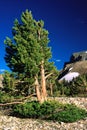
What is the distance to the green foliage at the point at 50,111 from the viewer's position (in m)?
34.2

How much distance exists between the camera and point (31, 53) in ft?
132

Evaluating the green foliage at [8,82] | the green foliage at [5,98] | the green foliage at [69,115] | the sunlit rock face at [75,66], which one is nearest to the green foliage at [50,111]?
the green foliage at [69,115]

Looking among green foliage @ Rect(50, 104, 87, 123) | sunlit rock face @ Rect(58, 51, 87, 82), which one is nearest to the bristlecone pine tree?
green foliage @ Rect(50, 104, 87, 123)

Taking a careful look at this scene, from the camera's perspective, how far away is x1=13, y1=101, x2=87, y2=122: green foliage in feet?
112

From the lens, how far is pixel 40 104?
1537 inches

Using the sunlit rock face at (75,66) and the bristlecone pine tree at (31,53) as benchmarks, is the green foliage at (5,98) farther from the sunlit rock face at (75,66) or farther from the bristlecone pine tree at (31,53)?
the sunlit rock face at (75,66)

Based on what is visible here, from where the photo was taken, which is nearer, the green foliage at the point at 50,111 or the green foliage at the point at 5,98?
the green foliage at the point at 50,111

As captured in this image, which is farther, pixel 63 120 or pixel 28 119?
pixel 28 119

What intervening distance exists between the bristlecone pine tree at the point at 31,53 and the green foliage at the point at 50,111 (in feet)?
9.26

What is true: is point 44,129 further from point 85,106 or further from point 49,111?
point 85,106

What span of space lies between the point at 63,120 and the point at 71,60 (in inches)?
4152

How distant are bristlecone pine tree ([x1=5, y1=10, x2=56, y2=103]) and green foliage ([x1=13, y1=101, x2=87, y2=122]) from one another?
2822 millimetres

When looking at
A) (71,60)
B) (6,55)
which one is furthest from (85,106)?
(71,60)

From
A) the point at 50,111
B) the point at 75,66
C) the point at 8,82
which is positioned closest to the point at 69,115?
the point at 50,111
